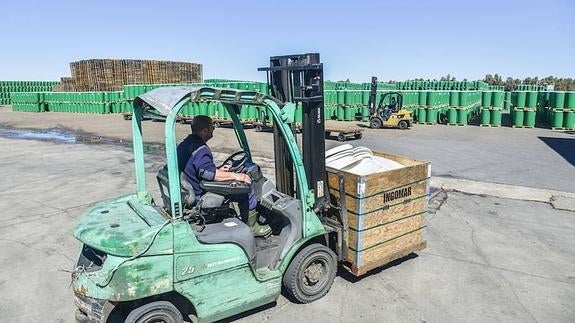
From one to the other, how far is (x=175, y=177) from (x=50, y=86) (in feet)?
174

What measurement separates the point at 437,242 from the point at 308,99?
3401 mm

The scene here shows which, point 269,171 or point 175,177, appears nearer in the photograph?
point 175,177

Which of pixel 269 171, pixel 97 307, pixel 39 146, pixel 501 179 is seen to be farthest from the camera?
pixel 39 146

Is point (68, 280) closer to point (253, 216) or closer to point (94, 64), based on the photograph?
point (253, 216)

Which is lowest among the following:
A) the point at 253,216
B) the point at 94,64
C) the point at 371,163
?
the point at 253,216

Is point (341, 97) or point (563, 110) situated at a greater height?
point (341, 97)

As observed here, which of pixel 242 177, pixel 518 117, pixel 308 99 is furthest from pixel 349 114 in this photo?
pixel 242 177

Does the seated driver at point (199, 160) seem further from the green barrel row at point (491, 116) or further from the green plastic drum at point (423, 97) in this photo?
the green barrel row at point (491, 116)

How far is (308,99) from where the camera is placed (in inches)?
183

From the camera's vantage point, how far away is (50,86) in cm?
4850

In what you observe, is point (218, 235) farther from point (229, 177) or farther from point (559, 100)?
point (559, 100)

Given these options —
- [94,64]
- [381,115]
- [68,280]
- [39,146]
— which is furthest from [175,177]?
[94,64]

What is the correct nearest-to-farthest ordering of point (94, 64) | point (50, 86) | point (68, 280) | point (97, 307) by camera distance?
point (97, 307), point (68, 280), point (94, 64), point (50, 86)

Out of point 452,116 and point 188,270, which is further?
point 452,116
